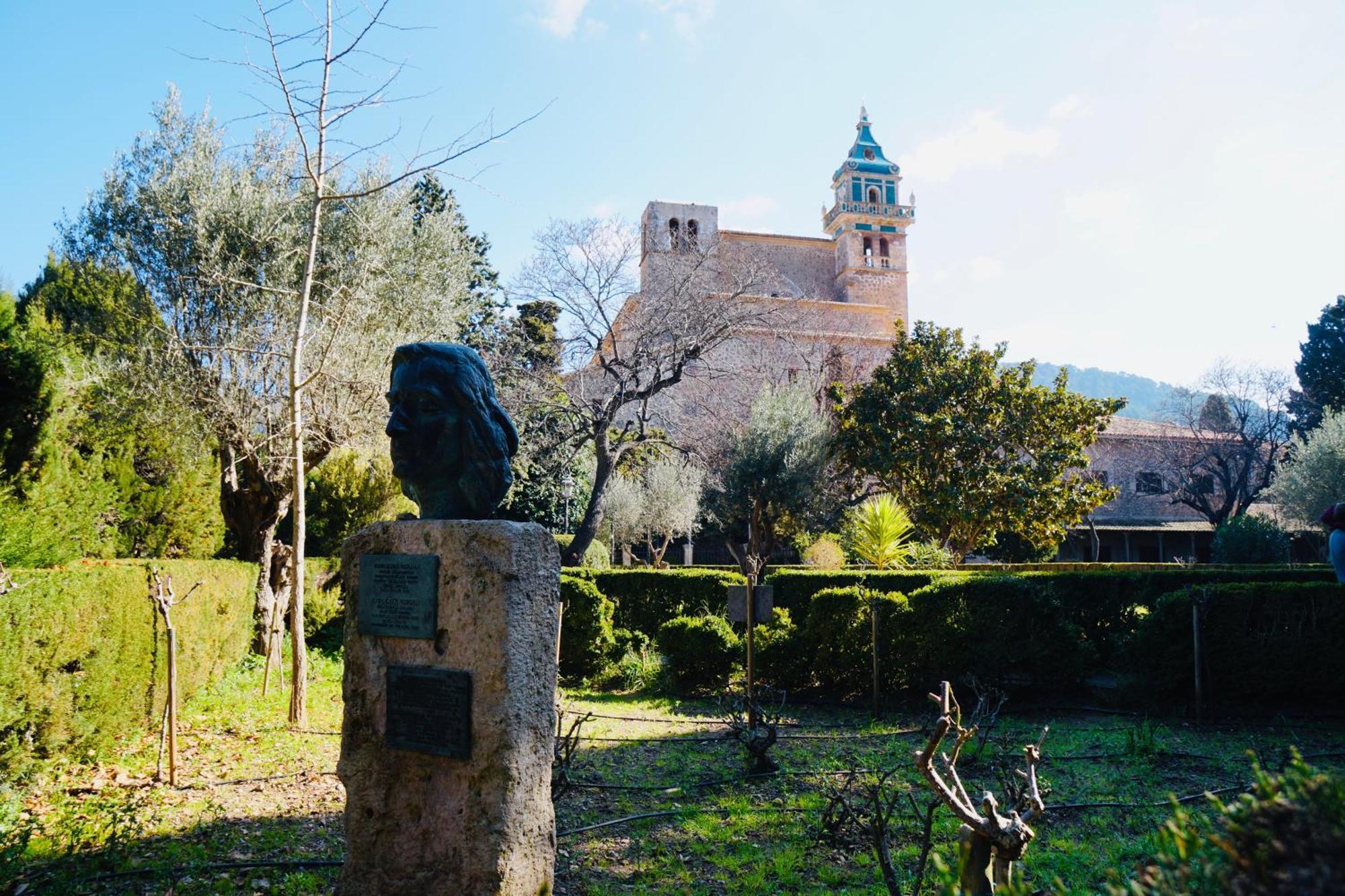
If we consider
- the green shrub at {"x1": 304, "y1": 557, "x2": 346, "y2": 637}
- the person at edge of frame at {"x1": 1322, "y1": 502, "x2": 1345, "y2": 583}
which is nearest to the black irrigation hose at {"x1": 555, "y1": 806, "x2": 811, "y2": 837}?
the person at edge of frame at {"x1": 1322, "y1": 502, "x2": 1345, "y2": 583}

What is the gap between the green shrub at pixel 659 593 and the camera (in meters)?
11.3

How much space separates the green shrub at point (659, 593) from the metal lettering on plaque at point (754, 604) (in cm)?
269

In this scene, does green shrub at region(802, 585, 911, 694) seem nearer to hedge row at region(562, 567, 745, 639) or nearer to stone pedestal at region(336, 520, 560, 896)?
hedge row at region(562, 567, 745, 639)

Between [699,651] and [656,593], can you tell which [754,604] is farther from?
[656,593]

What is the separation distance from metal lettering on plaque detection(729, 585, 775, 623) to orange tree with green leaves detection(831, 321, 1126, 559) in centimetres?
1160

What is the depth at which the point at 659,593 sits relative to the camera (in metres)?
11.7

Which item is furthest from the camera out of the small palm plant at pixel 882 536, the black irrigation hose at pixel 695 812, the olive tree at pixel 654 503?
the olive tree at pixel 654 503

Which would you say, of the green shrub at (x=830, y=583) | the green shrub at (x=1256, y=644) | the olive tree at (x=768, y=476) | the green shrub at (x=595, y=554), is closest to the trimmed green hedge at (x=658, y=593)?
the green shrub at (x=830, y=583)

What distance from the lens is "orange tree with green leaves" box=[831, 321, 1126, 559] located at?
18547mm

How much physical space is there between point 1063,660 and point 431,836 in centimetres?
757

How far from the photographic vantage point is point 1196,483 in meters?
32.3

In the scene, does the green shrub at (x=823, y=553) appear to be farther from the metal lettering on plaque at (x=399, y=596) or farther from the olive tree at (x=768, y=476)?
the metal lettering on plaque at (x=399, y=596)

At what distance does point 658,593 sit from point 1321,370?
117ft

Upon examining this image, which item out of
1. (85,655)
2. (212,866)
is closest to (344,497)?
(85,655)
